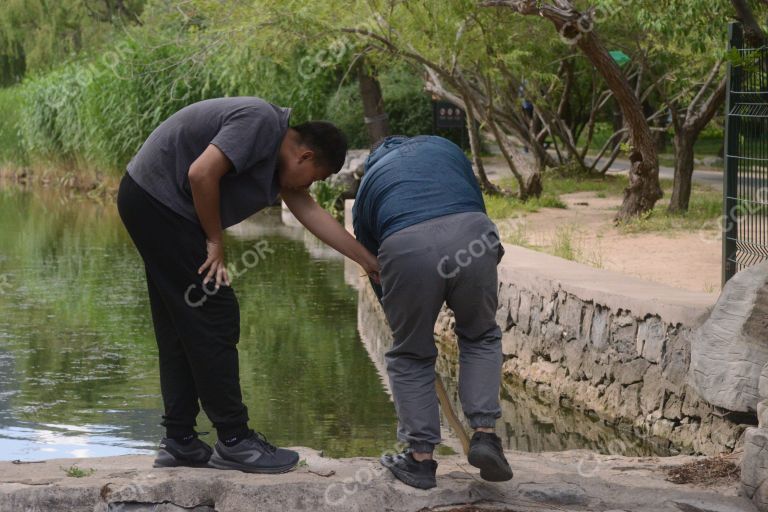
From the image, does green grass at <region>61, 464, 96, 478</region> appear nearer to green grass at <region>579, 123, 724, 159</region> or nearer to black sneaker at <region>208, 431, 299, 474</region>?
black sneaker at <region>208, 431, 299, 474</region>

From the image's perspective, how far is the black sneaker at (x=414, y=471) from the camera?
4.43 meters

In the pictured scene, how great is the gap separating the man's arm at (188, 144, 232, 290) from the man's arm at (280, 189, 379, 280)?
39 cm

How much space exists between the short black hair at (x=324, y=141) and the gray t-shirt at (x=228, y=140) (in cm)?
10

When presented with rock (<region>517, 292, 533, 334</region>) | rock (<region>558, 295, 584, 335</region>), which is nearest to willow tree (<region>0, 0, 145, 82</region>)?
rock (<region>517, 292, 533, 334</region>)

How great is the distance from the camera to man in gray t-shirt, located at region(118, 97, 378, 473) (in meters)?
4.28

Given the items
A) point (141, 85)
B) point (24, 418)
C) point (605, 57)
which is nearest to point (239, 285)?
point (605, 57)

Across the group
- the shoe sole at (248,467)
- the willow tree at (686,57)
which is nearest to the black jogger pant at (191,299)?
the shoe sole at (248,467)

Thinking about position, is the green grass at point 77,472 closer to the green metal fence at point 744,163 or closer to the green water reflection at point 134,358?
the green water reflection at point 134,358

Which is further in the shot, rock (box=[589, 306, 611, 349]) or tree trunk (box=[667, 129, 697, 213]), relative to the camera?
tree trunk (box=[667, 129, 697, 213])

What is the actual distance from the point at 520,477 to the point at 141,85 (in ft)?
70.6

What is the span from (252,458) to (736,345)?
7.82ft

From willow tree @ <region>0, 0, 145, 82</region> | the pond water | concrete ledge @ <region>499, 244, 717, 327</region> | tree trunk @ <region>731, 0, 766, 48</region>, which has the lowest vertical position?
the pond water

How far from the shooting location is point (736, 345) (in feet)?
18.2

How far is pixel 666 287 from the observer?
7.57m
